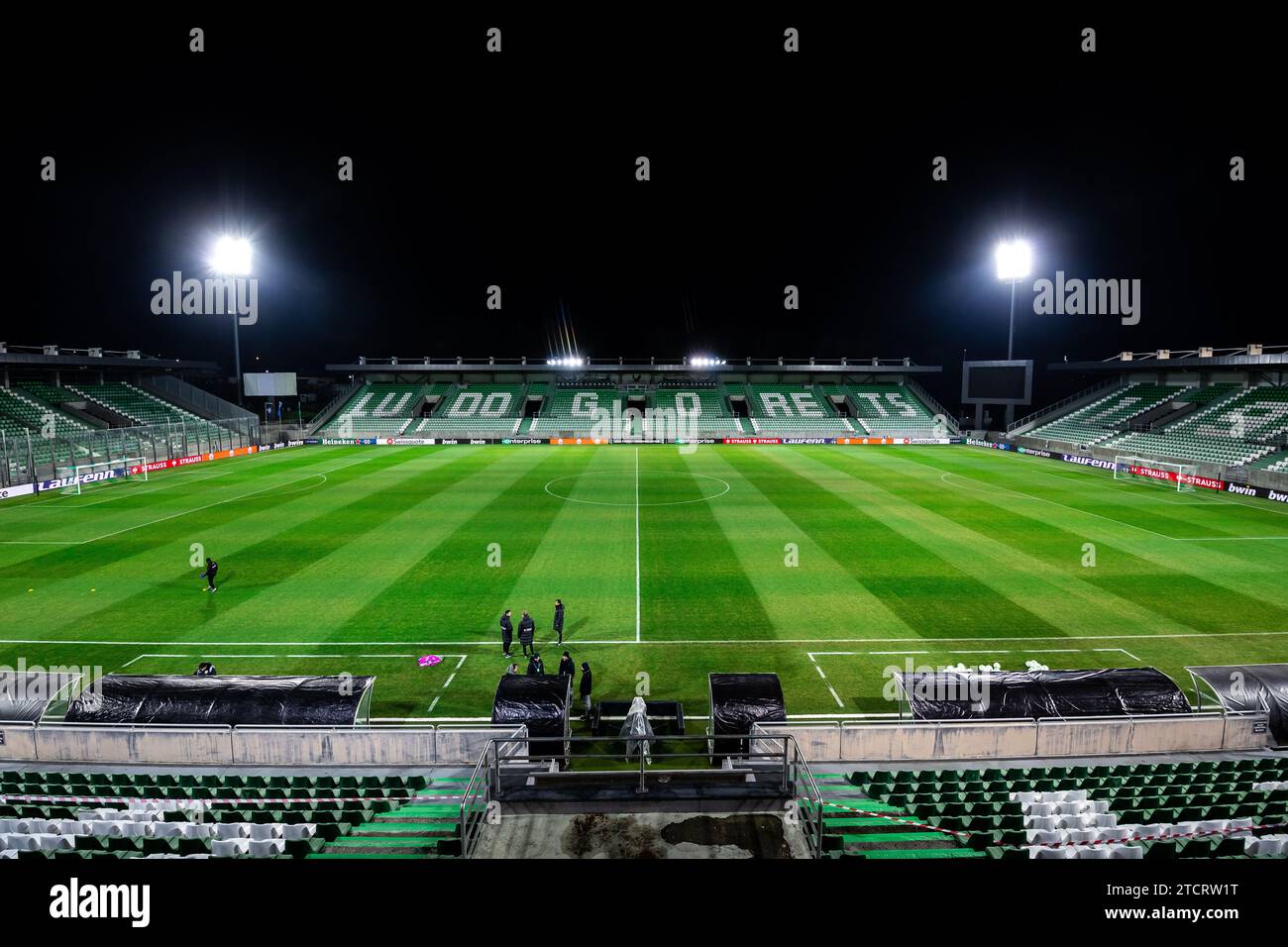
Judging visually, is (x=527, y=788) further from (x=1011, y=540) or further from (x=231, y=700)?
(x=1011, y=540)

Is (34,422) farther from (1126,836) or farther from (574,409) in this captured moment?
(1126,836)

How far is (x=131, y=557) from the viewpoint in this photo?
77.8 feet

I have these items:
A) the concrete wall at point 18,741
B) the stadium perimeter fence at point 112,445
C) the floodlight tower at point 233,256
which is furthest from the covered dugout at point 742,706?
the floodlight tower at point 233,256

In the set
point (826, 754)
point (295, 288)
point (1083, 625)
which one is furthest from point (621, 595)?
point (295, 288)

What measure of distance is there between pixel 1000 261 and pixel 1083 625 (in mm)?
48854

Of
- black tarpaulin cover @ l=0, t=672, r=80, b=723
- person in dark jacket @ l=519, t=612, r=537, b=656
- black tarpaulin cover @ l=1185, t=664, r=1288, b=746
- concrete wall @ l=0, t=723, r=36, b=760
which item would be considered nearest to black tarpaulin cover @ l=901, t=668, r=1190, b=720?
black tarpaulin cover @ l=1185, t=664, r=1288, b=746

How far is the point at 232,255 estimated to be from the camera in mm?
54531

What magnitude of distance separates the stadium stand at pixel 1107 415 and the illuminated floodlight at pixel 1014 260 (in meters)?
12.5

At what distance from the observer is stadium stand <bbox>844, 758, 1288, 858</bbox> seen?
25.3ft

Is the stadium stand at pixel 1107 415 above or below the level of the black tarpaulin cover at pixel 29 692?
above

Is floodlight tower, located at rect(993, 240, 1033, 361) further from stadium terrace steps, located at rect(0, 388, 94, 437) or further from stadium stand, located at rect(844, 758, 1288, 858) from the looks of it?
stadium terrace steps, located at rect(0, 388, 94, 437)

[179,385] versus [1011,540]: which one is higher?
[179,385]

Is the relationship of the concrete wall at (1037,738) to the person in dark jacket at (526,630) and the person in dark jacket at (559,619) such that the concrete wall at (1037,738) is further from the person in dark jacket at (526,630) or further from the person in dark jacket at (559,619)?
the person in dark jacket at (559,619)

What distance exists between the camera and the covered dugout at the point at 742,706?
11180 millimetres
